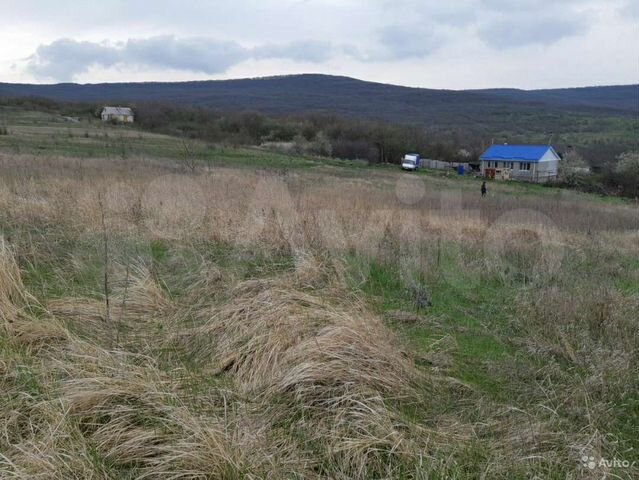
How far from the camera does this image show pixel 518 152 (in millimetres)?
50625

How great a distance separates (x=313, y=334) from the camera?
11.6 ft

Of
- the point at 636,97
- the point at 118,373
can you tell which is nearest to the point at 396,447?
the point at 118,373

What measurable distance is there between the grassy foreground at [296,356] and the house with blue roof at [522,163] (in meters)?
45.1

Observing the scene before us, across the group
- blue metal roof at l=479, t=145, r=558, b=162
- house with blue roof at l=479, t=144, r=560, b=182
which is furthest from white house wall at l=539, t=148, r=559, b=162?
blue metal roof at l=479, t=145, r=558, b=162

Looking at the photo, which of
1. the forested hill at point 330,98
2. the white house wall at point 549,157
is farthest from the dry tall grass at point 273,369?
the forested hill at point 330,98

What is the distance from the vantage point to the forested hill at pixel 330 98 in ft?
343

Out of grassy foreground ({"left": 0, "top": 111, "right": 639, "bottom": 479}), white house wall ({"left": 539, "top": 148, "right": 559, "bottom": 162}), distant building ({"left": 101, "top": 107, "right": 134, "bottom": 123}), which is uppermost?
distant building ({"left": 101, "top": 107, "right": 134, "bottom": 123})

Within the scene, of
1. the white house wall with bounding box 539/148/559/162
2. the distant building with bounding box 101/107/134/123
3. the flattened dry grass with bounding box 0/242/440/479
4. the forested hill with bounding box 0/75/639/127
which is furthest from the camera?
the forested hill with bounding box 0/75/639/127

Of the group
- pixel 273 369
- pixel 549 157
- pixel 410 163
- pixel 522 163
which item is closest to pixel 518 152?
pixel 522 163

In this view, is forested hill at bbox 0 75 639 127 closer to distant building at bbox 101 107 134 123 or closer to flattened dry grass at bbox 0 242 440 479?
distant building at bbox 101 107 134 123

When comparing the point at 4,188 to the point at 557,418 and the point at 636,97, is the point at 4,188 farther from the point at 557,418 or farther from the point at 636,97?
the point at 636,97

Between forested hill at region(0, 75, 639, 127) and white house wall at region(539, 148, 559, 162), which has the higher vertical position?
forested hill at region(0, 75, 639, 127)

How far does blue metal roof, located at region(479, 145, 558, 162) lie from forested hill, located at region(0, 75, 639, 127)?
43691 mm

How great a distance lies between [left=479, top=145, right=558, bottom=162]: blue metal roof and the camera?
4894 cm
